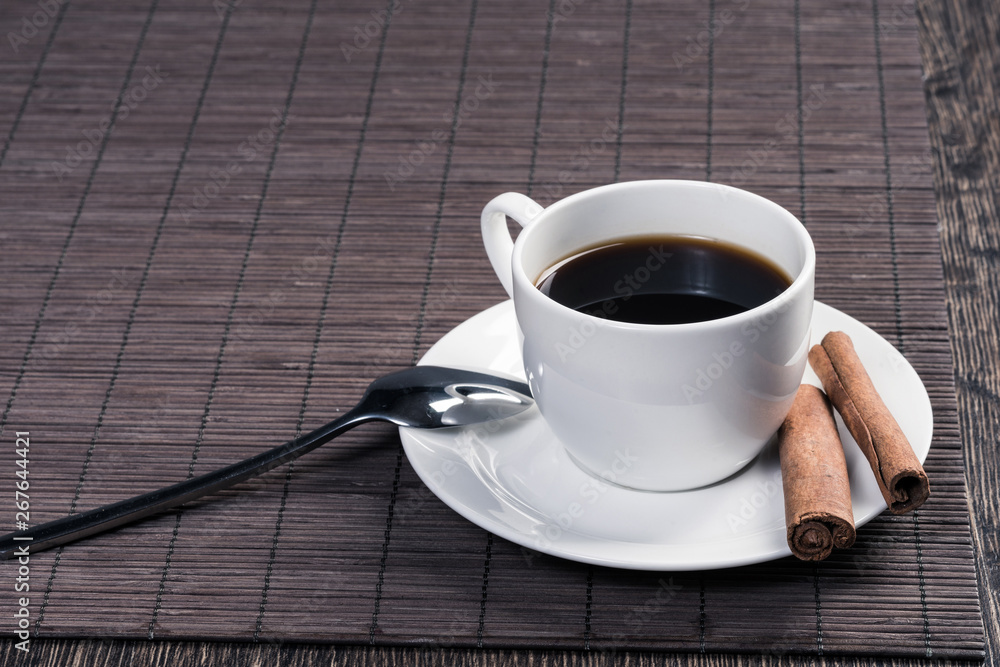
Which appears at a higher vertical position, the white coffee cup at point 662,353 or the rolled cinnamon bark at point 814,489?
the white coffee cup at point 662,353

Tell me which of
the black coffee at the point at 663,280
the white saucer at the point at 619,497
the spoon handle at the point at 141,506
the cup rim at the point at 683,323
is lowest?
the spoon handle at the point at 141,506

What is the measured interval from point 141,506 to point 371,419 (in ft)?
0.65

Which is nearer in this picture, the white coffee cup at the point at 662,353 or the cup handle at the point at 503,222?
the white coffee cup at the point at 662,353

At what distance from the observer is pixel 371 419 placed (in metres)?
0.81

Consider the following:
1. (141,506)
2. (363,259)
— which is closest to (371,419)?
(141,506)

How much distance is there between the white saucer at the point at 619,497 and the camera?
25.6 inches

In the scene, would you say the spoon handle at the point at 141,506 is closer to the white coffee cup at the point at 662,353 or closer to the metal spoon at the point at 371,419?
the metal spoon at the point at 371,419

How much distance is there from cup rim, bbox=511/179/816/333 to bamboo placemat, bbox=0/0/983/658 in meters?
0.21

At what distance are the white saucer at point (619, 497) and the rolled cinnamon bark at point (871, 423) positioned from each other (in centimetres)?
2

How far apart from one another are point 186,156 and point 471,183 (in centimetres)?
39

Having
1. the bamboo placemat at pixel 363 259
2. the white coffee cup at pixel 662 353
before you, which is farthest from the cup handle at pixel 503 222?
the bamboo placemat at pixel 363 259

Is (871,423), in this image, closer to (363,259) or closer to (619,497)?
(619,497)

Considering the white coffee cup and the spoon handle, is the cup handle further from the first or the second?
the spoon handle

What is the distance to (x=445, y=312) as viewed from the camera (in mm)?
1018
